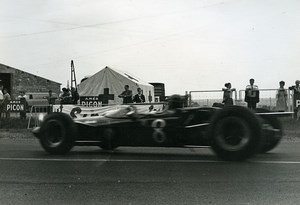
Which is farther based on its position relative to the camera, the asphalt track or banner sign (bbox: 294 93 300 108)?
banner sign (bbox: 294 93 300 108)

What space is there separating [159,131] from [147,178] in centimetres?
187

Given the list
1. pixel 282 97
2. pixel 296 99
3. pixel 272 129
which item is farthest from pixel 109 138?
pixel 296 99

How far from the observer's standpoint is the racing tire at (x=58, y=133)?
28.9 feet

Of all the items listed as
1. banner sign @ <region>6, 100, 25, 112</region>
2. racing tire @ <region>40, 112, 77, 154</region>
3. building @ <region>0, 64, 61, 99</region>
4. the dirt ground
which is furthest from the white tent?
building @ <region>0, 64, 61, 99</region>

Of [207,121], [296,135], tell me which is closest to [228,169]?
[207,121]

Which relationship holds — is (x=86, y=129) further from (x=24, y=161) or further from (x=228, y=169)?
(x=228, y=169)

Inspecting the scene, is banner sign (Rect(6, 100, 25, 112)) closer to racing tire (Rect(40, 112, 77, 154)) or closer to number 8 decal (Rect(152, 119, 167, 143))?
racing tire (Rect(40, 112, 77, 154))

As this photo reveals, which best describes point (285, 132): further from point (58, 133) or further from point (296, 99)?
point (58, 133)

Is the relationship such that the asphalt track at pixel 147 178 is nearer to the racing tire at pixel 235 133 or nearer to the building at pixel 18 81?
the racing tire at pixel 235 133

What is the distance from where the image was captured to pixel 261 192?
18.4 ft

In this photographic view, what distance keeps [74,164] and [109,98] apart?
43.2 ft

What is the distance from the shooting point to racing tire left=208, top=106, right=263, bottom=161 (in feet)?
25.1

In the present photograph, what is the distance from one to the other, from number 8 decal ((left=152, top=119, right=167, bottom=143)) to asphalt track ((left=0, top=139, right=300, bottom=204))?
1.29ft

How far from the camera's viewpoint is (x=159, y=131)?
8.32 metres
